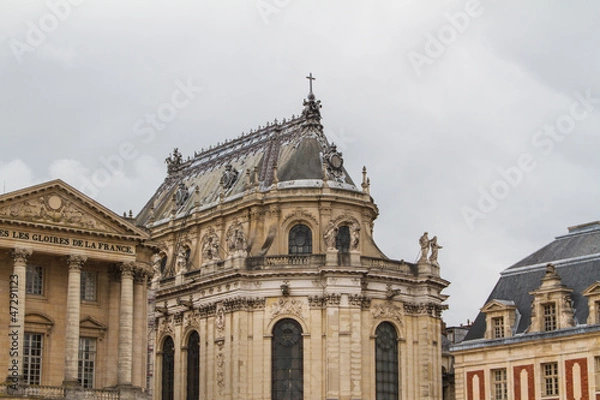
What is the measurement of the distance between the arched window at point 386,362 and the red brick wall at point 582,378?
1483 cm

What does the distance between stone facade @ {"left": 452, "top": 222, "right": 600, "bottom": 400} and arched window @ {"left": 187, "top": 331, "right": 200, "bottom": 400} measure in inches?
708

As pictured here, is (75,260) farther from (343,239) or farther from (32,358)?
(343,239)

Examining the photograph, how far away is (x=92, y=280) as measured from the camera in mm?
62594

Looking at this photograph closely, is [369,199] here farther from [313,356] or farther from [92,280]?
[92,280]

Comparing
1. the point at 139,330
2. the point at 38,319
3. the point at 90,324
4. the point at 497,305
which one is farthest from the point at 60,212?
the point at 497,305

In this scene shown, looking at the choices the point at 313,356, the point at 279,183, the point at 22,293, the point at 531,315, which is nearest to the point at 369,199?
the point at 279,183

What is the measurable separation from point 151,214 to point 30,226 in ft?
104

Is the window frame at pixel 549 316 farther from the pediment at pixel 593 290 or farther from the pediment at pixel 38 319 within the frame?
the pediment at pixel 38 319

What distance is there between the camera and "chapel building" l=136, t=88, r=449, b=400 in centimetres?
7306

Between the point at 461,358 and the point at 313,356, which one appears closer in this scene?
the point at 461,358

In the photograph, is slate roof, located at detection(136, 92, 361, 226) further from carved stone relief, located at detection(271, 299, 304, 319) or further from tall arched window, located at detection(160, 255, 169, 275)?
carved stone relief, located at detection(271, 299, 304, 319)

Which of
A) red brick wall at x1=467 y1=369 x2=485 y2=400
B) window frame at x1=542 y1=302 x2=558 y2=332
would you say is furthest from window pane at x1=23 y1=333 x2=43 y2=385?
window frame at x1=542 y1=302 x2=558 y2=332

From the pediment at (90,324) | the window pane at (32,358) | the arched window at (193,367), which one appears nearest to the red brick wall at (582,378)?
the pediment at (90,324)

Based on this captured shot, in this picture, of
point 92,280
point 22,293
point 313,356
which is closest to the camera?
point 22,293
